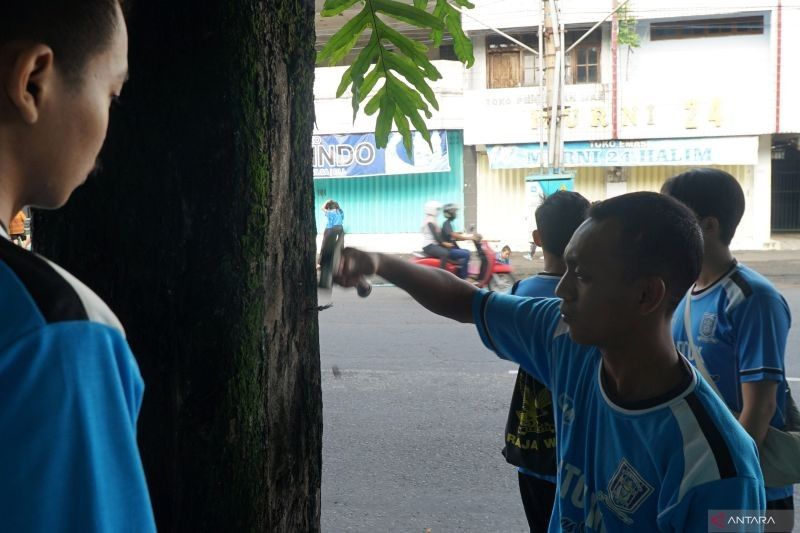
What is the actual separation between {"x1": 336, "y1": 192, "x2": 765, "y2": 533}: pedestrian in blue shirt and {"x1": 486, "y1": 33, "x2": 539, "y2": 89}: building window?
54.3ft

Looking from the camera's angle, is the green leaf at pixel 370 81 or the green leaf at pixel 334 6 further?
the green leaf at pixel 370 81

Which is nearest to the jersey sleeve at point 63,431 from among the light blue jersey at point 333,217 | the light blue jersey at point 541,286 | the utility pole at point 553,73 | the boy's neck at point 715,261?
the boy's neck at point 715,261

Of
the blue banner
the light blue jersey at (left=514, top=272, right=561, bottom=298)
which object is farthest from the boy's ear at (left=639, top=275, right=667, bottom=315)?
the blue banner

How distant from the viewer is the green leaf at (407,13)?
2150mm

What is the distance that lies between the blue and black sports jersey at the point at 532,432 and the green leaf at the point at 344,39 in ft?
4.03

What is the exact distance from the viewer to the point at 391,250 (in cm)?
1880

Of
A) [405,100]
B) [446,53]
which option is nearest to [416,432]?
[405,100]

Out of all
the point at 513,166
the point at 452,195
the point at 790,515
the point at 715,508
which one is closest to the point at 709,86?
the point at 513,166

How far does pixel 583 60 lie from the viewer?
57.8 feet

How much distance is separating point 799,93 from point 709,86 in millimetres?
1796

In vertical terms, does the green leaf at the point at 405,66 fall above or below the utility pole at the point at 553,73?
below

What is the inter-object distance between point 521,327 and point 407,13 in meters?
0.95

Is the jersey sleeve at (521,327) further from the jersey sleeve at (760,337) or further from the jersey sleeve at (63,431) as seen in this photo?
the jersey sleeve at (63,431)

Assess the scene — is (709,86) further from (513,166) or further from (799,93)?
(513,166)
